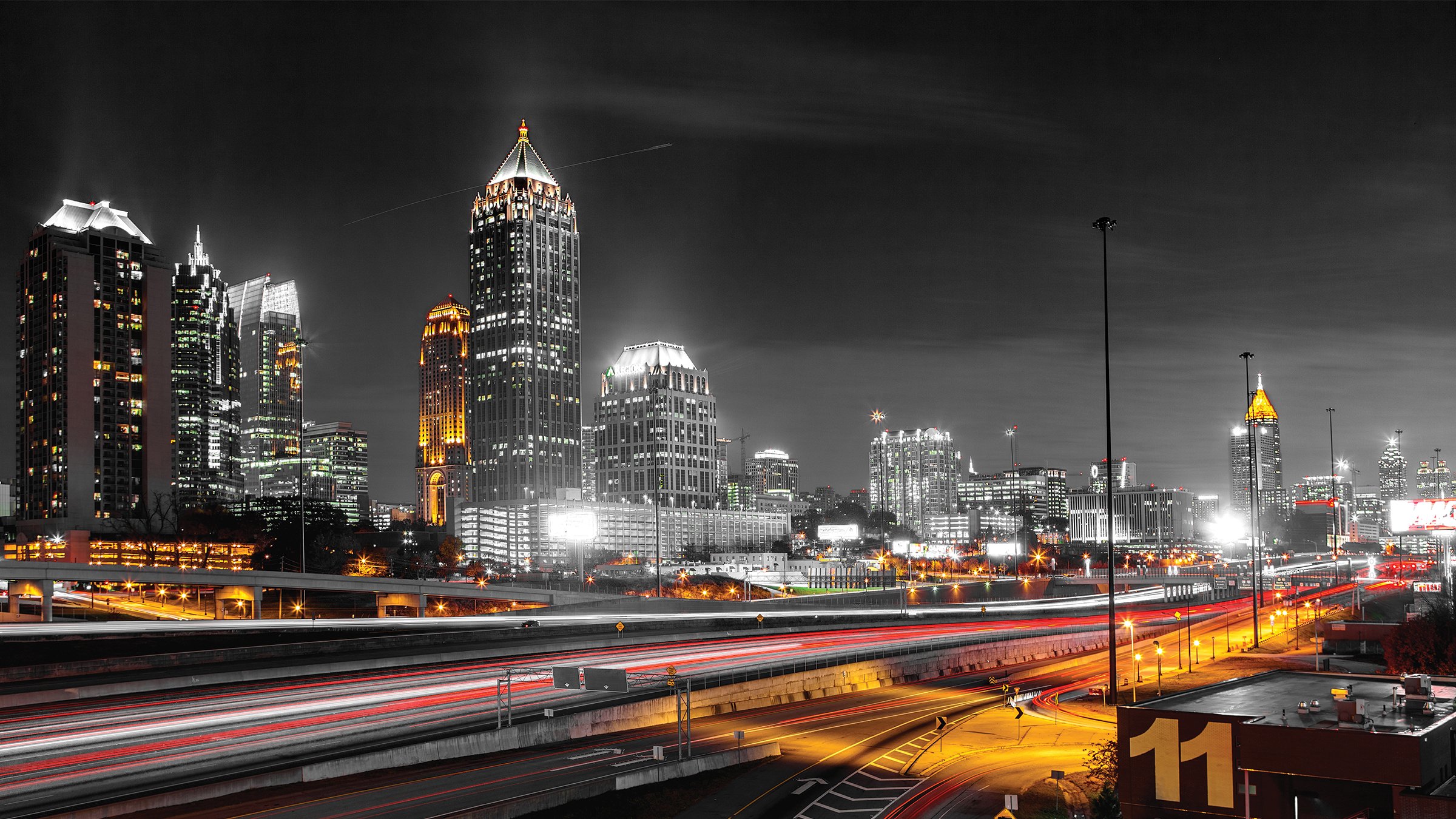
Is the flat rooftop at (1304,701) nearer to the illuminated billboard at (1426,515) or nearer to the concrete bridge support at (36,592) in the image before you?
the illuminated billboard at (1426,515)

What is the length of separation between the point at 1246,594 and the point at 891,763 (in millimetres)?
113057

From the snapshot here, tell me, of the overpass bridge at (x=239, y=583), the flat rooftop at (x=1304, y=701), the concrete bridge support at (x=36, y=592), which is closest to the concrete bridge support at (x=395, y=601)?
the overpass bridge at (x=239, y=583)

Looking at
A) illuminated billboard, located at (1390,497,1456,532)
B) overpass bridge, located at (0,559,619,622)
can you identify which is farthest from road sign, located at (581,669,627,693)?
overpass bridge, located at (0,559,619,622)

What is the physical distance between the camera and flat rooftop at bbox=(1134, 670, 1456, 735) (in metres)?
25.5

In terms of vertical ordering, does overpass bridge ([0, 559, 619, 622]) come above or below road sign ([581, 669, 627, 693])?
below

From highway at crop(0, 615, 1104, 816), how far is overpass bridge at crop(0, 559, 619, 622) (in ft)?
162

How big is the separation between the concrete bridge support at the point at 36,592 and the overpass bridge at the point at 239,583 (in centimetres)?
8

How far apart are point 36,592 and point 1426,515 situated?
432 feet

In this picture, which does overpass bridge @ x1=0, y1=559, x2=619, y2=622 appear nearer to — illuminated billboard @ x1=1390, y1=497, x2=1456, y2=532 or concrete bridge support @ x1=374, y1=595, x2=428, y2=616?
concrete bridge support @ x1=374, y1=595, x2=428, y2=616

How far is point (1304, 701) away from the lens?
97.1 ft

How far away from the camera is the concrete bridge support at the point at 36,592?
334 ft

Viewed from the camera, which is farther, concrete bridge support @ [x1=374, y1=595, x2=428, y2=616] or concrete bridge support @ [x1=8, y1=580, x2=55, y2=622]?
concrete bridge support @ [x1=374, y1=595, x2=428, y2=616]

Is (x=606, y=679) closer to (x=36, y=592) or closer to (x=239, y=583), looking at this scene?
(x=239, y=583)

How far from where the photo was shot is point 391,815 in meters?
31.2
